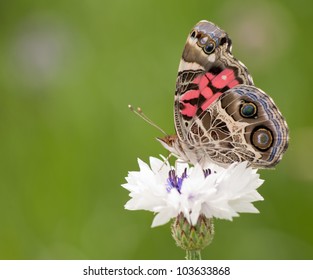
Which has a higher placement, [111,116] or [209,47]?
[209,47]

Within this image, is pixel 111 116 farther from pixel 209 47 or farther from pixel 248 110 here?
pixel 248 110

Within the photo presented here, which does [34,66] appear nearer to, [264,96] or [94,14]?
[94,14]

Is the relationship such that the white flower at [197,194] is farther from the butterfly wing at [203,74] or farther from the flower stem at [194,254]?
the butterfly wing at [203,74]

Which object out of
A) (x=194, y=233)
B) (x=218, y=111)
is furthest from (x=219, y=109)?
(x=194, y=233)

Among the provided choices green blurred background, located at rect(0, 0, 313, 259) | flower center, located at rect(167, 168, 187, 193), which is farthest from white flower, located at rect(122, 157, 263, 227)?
green blurred background, located at rect(0, 0, 313, 259)

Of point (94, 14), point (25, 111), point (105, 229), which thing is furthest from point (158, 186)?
point (94, 14)

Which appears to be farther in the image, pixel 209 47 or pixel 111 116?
pixel 111 116
